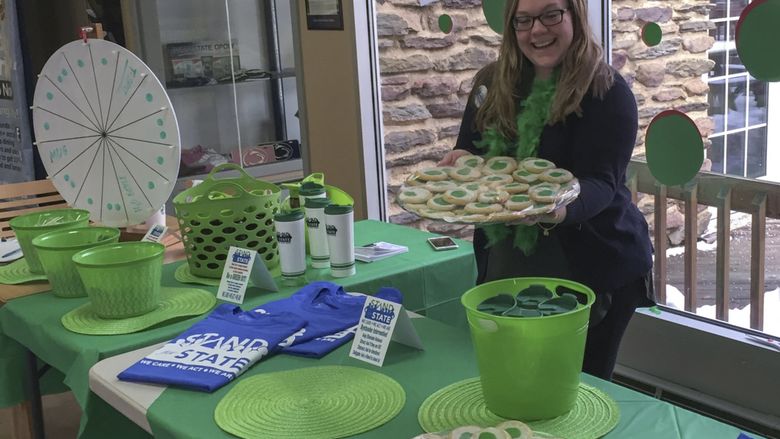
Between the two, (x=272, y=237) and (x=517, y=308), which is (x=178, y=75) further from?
(x=517, y=308)

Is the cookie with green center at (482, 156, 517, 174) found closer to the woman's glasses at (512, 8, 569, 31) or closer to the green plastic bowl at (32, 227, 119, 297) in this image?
the woman's glasses at (512, 8, 569, 31)

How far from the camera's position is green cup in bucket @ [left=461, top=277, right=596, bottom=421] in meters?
1.15

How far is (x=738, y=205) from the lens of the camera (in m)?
2.34

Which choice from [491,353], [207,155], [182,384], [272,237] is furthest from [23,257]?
[207,155]

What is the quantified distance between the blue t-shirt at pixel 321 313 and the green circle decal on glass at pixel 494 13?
130 cm

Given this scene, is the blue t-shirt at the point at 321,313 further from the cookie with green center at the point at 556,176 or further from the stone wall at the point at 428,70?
the stone wall at the point at 428,70

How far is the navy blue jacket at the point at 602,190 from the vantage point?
64.9 inches

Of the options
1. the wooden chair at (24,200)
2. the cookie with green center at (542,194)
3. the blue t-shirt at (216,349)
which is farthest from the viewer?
the wooden chair at (24,200)

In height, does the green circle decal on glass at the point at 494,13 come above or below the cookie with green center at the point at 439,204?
above

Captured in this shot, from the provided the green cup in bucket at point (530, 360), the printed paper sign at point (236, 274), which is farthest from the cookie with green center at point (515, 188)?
the printed paper sign at point (236, 274)

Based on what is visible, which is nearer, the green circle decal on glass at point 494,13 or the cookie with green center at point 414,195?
the cookie with green center at point 414,195

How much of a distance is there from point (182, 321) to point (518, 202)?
72 centimetres

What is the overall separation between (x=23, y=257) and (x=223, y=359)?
1065mm

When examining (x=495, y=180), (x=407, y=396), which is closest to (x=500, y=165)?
(x=495, y=180)
